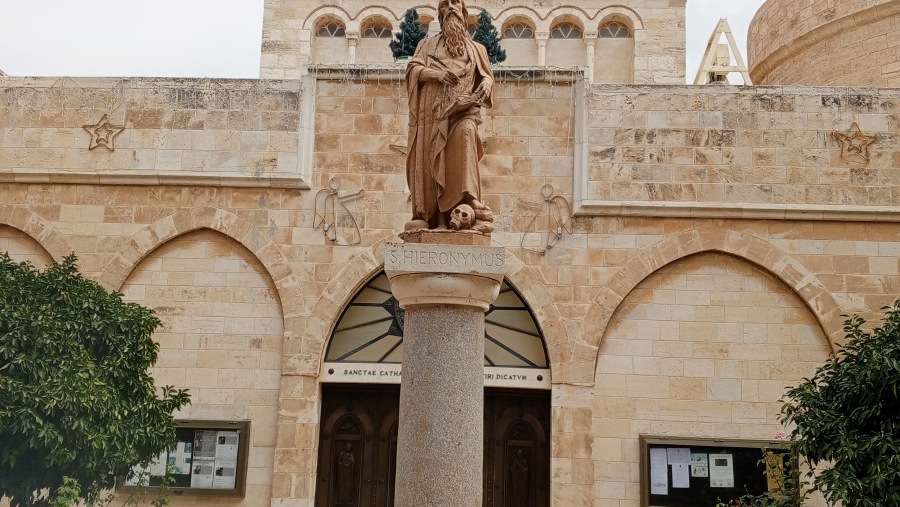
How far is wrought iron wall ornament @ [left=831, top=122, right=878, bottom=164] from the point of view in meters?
12.7

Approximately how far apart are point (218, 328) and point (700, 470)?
6498mm

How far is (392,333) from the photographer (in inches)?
510

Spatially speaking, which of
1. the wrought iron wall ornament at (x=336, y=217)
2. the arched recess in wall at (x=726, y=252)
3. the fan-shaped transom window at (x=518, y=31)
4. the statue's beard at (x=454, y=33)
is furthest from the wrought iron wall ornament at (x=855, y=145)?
the fan-shaped transom window at (x=518, y=31)

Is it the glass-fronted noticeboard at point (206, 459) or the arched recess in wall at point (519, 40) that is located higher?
the arched recess in wall at point (519, 40)

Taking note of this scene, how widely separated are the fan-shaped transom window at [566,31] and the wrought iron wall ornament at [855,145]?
9.00m

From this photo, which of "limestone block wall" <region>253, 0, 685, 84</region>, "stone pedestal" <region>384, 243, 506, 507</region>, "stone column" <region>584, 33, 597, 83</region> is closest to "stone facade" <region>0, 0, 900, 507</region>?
"stone pedestal" <region>384, 243, 506, 507</region>

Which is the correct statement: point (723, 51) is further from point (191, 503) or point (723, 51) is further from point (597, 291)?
point (191, 503)

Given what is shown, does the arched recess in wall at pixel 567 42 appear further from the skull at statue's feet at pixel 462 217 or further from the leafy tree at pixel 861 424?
the skull at statue's feet at pixel 462 217

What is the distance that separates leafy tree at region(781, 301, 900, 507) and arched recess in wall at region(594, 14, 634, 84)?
12.3 meters

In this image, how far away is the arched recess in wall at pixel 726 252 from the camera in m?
12.5

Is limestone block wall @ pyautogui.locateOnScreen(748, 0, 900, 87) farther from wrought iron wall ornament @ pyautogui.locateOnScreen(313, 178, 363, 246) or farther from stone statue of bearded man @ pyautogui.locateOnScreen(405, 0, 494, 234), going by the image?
stone statue of bearded man @ pyautogui.locateOnScreen(405, 0, 494, 234)

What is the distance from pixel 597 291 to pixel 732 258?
1.86 m

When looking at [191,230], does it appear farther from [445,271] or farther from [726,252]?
[726,252]

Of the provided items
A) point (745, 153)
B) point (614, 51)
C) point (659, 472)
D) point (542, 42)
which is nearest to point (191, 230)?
point (659, 472)
